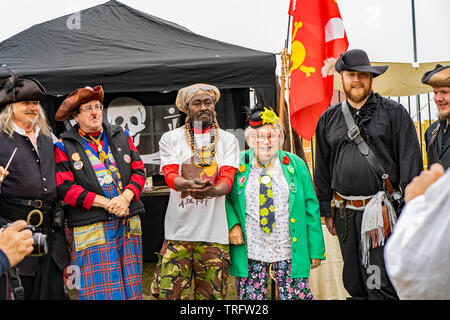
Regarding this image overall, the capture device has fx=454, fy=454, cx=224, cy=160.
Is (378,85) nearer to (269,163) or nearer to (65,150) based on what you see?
(269,163)

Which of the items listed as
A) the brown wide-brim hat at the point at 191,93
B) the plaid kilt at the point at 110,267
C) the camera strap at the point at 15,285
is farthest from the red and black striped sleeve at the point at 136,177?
the camera strap at the point at 15,285

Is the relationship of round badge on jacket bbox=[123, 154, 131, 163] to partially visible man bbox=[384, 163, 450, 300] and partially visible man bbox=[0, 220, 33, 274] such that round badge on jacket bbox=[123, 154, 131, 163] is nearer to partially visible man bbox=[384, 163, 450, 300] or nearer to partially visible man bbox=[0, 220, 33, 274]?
partially visible man bbox=[0, 220, 33, 274]

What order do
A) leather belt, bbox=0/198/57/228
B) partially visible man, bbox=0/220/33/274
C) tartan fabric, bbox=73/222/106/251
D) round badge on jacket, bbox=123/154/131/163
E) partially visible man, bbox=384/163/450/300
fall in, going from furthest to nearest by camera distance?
round badge on jacket, bbox=123/154/131/163 < tartan fabric, bbox=73/222/106/251 < leather belt, bbox=0/198/57/228 < partially visible man, bbox=0/220/33/274 < partially visible man, bbox=384/163/450/300

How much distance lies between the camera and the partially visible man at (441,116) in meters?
3.41

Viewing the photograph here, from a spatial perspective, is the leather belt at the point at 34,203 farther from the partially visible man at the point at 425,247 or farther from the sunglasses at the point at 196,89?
the partially visible man at the point at 425,247

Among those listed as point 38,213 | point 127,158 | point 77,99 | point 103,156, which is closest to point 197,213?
point 127,158

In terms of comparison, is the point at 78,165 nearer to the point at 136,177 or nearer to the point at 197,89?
the point at 136,177

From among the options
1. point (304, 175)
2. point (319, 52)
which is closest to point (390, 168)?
point (304, 175)

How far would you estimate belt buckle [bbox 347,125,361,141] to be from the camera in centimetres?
320

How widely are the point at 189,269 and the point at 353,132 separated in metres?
1.52

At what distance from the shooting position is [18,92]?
3.18 metres

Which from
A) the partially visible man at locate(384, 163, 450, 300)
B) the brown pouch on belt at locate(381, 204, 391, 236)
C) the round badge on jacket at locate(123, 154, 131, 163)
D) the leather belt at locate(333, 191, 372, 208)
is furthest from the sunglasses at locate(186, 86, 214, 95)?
the partially visible man at locate(384, 163, 450, 300)

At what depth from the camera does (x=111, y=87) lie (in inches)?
184

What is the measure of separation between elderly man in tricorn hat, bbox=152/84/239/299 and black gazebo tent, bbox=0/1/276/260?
1446 mm
